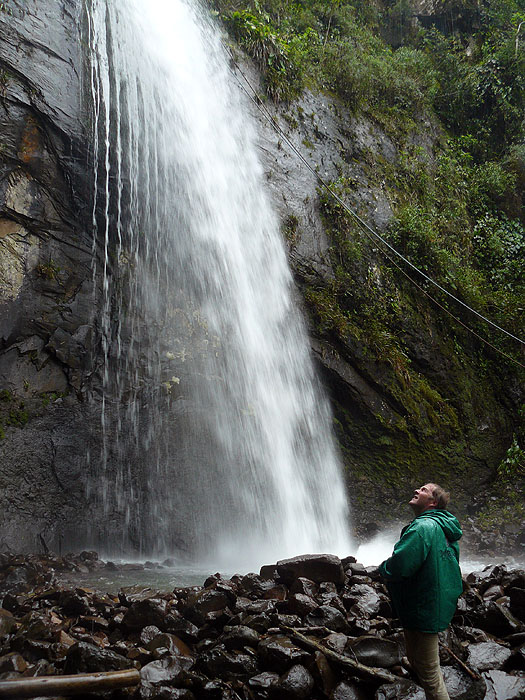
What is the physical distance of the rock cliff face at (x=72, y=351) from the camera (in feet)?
20.2

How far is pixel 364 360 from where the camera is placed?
8.05 m

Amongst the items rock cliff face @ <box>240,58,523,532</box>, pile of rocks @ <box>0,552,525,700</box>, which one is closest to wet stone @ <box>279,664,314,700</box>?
pile of rocks @ <box>0,552,525,700</box>

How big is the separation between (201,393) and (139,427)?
102 cm

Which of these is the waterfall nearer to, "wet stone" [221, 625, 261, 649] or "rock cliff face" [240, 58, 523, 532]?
"rock cliff face" [240, 58, 523, 532]

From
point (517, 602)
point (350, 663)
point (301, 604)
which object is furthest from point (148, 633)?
point (517, 602)

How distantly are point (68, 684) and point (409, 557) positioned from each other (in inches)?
68.9

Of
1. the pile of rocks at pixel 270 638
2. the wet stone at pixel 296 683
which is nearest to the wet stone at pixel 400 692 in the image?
the pile of rocks at pixel 270 638

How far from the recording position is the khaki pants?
2.50 m

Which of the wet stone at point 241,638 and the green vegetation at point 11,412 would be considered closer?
the wet stone at point 241,638

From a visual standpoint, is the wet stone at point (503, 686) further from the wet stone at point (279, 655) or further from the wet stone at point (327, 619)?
the wet stone at point (279, 655)

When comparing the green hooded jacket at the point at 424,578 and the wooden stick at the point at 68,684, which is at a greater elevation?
the green hooded jacket at the point at 424,578

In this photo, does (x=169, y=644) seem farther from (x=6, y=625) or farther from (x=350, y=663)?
(x=6, y=625)

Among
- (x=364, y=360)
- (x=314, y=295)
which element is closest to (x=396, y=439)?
(x=364, y=360)

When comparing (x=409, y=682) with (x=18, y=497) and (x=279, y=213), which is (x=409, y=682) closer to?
(x=18, y=497)
